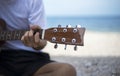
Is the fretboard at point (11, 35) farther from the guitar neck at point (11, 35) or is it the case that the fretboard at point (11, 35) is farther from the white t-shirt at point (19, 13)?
the white t-shirt at point (19, 13)

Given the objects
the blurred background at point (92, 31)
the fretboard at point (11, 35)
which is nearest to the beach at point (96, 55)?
the blurred background at point (92, 31)

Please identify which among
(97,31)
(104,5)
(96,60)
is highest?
(104,5)

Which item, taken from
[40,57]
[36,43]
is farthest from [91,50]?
[36,43]

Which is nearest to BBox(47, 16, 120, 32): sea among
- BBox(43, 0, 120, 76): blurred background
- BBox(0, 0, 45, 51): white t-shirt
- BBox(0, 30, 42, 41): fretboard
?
BBox(43, 0, 120, 76): blurred background

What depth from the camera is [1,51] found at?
201cm

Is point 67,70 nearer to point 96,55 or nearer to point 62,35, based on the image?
point 62,35

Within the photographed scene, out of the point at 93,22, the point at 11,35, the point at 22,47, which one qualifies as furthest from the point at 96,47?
the point at 11,35

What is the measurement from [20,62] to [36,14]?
27 cm

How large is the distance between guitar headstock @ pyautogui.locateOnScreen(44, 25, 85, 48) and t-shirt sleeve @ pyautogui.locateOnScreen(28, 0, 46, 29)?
9.1 inches

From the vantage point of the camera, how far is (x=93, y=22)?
2686 millimetres

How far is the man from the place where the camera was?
1.87 meters

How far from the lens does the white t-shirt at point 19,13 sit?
6.57ft

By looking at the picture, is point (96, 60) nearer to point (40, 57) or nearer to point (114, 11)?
point (114, 11)

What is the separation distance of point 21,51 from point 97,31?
0.94 meters
